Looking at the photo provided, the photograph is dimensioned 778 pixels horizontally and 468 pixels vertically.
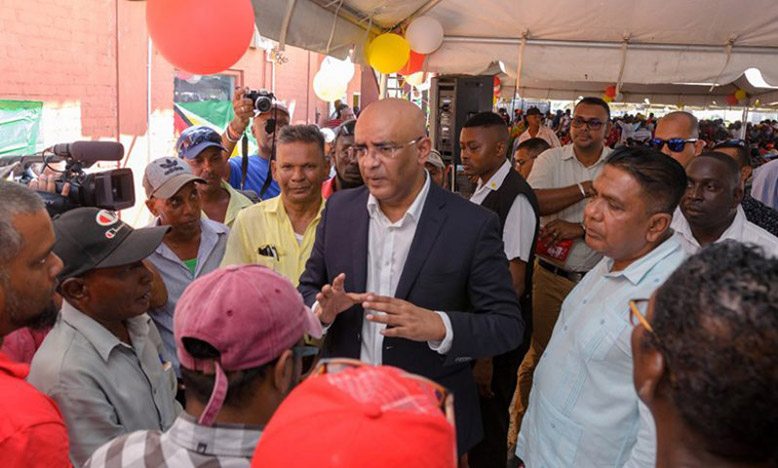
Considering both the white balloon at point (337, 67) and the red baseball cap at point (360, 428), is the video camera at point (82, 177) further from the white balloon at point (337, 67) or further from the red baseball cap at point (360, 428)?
the white balloon at point (337, 67)

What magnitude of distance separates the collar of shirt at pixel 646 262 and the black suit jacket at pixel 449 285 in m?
0.42

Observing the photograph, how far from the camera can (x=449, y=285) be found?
6.87ft

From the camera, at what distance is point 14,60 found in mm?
5836

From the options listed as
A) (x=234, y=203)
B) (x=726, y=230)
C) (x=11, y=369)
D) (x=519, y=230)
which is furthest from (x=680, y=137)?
(x=11, y=369)

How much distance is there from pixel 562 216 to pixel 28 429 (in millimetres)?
3396

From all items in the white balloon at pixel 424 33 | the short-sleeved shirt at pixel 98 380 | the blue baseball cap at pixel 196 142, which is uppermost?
the white balloon at pixel 424 33

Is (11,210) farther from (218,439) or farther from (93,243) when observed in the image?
(218,439)

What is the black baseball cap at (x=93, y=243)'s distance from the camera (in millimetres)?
1778

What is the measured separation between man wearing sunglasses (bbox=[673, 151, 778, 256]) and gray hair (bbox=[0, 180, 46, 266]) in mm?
2645

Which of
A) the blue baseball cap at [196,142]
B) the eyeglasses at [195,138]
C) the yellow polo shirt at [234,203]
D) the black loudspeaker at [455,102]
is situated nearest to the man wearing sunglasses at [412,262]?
the yellow polo shirt at [234,203]

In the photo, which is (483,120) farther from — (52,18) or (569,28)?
(52,18)

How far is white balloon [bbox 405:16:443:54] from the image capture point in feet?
17.2

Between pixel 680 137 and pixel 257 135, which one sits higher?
pixel 680 137

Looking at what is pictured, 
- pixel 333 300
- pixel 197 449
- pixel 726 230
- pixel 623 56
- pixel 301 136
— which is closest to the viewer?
pixel 197 449
